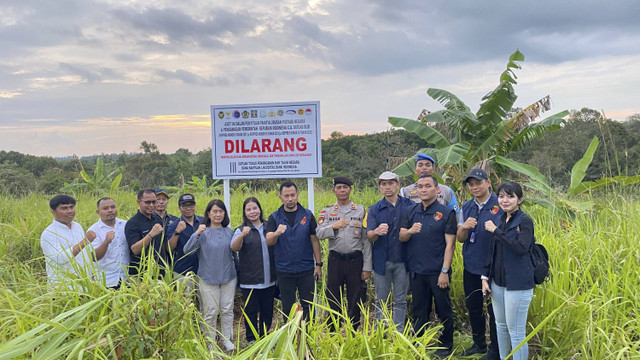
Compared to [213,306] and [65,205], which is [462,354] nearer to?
[213,306]

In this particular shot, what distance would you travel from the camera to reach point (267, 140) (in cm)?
629

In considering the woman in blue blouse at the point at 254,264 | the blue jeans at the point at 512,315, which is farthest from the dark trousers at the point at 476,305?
the woman in blue blouse at the point at 254,264

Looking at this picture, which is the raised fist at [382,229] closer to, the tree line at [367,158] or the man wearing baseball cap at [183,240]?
the man wearing baseball cap at [183,240]

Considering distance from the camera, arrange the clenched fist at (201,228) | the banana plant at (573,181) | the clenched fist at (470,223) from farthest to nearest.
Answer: the banana plant at (573,181)
the clenched fist at (201,228)
the clenched fist at (470,223)

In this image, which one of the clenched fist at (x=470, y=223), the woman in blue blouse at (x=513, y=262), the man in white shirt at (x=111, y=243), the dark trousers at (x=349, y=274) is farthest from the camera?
the dark trousers at (x=349, y=274)

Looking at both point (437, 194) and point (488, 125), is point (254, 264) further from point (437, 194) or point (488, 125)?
point (488, 125)

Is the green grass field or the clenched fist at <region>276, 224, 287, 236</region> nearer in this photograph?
the green grass field

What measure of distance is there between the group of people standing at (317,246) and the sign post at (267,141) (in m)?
1.40

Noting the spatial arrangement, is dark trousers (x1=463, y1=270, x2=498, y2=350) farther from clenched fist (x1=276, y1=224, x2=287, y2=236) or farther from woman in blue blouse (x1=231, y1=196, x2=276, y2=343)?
woman in blue blouse (x1=231, y1=196, x2=276, y2=343)

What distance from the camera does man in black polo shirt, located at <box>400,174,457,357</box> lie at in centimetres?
430

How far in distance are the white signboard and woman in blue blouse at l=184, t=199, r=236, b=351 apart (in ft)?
5.45

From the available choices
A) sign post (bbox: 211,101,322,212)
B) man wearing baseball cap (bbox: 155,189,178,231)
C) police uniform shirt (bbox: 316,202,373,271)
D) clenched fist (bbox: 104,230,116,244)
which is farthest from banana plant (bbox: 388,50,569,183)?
clenched fist (bbox: 104,230,116,244)

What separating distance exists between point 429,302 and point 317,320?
2.01 meters

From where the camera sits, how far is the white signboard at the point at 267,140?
6.18 meters
